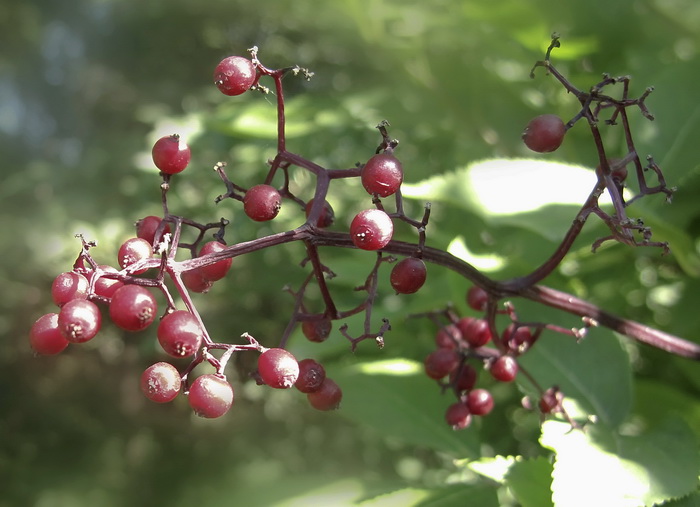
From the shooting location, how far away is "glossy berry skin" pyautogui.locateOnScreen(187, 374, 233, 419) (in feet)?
2.09

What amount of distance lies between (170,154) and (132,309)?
0.21 metres

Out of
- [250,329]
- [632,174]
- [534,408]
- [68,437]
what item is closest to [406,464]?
[250,329]

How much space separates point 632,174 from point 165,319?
2.75 ft

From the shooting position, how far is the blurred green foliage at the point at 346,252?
3.70 feet

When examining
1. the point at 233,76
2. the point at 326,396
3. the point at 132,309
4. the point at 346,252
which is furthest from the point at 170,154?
the point at 346,252

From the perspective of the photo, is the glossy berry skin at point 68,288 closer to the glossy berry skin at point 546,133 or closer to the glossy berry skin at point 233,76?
the glossy berry skin at point 233,76

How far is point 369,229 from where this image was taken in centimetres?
64

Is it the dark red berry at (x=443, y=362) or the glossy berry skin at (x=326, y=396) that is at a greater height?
the dark red berry at (x=443, y=362)

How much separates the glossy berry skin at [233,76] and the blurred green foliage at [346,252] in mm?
337

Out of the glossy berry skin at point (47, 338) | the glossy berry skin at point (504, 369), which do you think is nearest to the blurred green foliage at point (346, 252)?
the glossy berry skin at point (504, 369)

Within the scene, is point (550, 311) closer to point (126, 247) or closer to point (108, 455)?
point (126, 247)

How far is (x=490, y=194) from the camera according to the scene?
98 cm

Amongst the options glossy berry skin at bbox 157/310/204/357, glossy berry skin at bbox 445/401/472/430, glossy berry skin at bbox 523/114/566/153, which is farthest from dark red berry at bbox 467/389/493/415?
glossy berry skin at bbox 157/310/204/357

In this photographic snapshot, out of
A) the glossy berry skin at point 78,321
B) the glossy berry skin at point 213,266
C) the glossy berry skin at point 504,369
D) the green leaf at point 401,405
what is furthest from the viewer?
the green leaf at point 401,405
